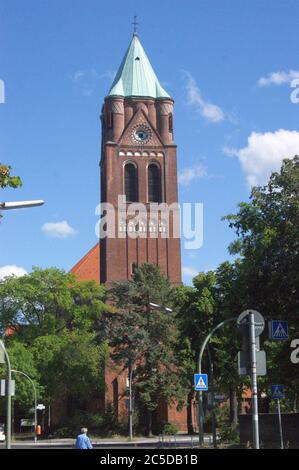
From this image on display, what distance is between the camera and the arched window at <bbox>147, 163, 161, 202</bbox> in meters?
67.4

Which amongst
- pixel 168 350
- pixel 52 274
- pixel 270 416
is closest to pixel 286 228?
pixel 270 416

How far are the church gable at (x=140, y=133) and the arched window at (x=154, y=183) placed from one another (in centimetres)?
222

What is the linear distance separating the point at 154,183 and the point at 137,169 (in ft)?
6.42

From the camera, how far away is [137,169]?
2687 inches

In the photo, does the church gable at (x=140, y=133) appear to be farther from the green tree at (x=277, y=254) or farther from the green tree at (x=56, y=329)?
the green tree at (x=277, y=254)

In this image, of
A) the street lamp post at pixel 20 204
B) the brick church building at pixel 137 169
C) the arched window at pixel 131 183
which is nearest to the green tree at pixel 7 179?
the street lamp post at pixel 20 204

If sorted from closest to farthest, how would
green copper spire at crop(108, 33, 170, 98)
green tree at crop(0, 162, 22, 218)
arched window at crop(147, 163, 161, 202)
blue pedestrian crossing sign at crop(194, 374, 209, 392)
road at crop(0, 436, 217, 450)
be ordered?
green tree at crop(0, 162, 22, 218) → blue pedestrian crossing sign at crop(194, 374, 209, 392) → road at crop(0, 436, 217, 450) → arched window at crop(147, 163, 161, 202) → green copper spire at crop(108, 33, 170, 98)

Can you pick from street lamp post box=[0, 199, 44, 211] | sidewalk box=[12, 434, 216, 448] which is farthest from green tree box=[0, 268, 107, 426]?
street lamp post box=[0, 199, 44, 211]

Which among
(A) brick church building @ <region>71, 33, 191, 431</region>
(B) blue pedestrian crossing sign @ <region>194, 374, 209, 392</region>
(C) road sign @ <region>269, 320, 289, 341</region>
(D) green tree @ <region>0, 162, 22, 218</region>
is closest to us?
(D) green tree @ <region>0, 162, 22, 218</region>

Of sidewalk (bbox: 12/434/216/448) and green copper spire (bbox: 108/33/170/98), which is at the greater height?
green copper spire (bbox: 108/33/170/98)

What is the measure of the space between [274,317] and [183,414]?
35.0 m

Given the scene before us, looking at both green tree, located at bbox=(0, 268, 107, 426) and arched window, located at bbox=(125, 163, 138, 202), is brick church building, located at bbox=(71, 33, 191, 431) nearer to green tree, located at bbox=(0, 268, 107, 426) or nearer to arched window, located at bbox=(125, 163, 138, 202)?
arched window, located at bbox=(125, 163, 138, 202)

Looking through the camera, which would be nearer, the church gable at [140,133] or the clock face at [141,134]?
the church gable at [140,133]

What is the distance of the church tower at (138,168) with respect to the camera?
2581 inches
